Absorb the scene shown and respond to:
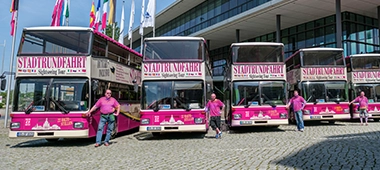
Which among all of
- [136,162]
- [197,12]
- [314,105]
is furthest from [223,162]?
[197,12]

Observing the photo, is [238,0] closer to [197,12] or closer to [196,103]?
[197,12]

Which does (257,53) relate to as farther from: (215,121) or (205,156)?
(205,156)

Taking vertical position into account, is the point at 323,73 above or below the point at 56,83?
above

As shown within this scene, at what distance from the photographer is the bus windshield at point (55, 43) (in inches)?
353

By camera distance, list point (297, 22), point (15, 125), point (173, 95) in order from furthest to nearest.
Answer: point (297, 22) → point (173, 95) → point (15, 125)

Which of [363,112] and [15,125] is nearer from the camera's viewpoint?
[15,125]

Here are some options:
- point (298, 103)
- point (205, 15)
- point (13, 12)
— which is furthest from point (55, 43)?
point (205, 15)

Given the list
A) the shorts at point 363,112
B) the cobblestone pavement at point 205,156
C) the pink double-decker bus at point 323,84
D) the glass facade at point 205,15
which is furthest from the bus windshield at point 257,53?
the glass facade at point 205,15

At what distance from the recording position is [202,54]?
1029 centimetres

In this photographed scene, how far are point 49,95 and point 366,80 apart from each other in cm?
1484

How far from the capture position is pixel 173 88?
9891 mm

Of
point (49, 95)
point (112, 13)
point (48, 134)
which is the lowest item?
point (48, 134)

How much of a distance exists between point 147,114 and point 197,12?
25478 mm

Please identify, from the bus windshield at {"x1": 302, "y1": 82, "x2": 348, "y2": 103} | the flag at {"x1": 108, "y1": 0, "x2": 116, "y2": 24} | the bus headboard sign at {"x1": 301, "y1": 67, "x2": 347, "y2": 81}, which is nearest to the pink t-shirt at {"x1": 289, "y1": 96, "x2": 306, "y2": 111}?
the bus windshield at {"x1": 302, "y1": 82, "x2": 348, "y2": 103}
